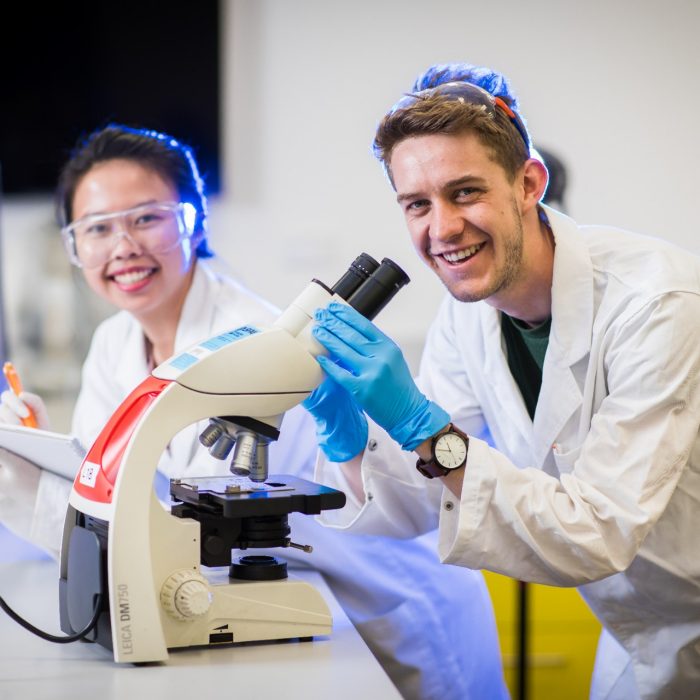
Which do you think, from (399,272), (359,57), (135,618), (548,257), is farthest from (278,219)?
(135,618)

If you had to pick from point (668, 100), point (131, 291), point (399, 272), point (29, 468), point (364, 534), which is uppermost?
point (668, 100)

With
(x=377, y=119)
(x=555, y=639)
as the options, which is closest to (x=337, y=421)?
(x=555, y=639)

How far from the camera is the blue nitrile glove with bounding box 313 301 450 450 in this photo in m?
1.23

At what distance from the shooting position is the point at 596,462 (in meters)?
1.29

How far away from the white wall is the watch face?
1872 millimetres

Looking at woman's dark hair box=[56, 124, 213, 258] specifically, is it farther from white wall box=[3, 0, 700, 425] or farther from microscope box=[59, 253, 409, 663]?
white wall box=[3, 0, 700, 425]

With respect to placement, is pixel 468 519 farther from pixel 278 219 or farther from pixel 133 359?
pixel 278 219

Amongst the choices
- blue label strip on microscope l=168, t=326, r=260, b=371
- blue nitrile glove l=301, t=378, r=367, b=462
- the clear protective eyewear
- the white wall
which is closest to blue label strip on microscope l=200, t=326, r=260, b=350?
blue label strip on microscope l=168, t=326, r=260, b=371

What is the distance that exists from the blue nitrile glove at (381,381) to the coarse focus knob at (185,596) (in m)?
0.31

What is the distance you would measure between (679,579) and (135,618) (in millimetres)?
827

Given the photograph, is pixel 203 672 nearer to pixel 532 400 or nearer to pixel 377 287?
pixel 377 287

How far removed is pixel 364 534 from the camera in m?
1.61

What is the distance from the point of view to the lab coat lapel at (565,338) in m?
1.47

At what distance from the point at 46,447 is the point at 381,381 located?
52 cm
